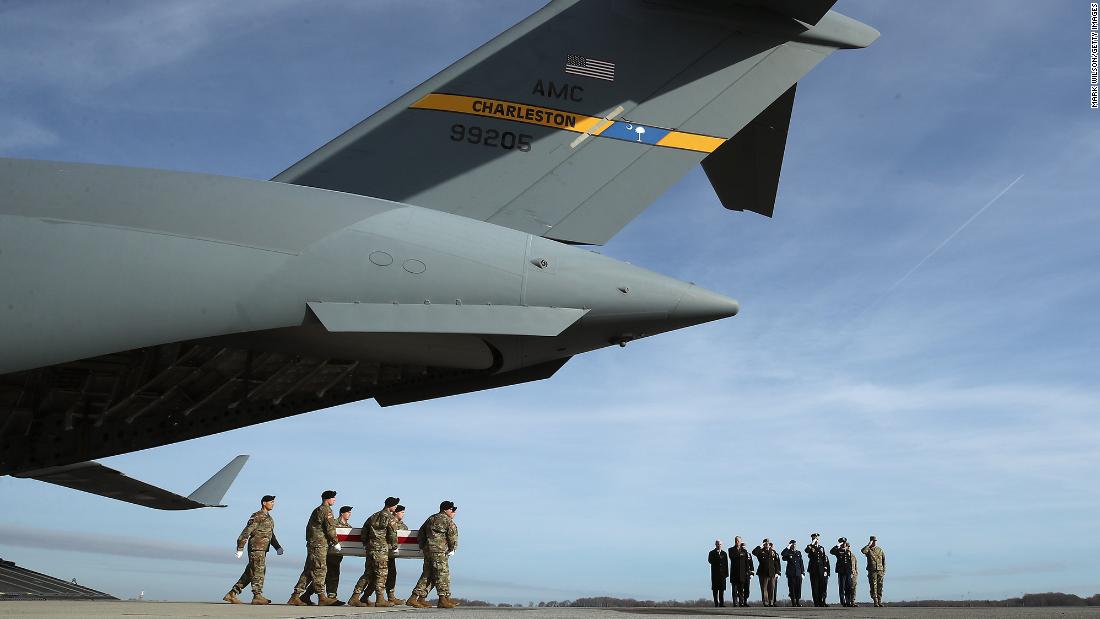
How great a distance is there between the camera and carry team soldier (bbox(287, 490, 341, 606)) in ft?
31.0

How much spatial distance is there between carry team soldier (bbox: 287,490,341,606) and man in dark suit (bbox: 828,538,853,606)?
9.25m

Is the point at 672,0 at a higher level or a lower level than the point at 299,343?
higher

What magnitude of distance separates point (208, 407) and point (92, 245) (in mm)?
2514

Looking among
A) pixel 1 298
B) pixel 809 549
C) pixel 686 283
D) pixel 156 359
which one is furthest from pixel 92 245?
pixel 809 549

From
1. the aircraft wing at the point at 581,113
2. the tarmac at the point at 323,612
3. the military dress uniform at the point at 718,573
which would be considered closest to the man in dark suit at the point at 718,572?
the military dress uniform at the point at 718,573

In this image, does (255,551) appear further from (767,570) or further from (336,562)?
(767,570)

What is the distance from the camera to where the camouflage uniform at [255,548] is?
31.7ft

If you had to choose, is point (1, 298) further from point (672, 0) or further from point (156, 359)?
point (672, 0)

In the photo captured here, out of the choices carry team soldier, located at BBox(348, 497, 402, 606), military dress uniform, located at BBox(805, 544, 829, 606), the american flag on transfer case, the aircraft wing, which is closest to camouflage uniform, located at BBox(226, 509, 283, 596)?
carry team soldier, located at BBox(348, 497, 402, 606)

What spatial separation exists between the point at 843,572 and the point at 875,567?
54 cm

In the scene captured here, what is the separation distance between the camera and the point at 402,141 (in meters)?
7.41

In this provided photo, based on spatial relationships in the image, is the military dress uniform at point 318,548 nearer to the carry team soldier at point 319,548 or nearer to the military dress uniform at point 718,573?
the carry team soldier at point 319,548

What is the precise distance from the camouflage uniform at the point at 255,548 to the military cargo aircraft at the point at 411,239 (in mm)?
1926

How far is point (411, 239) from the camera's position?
20.9 feet
